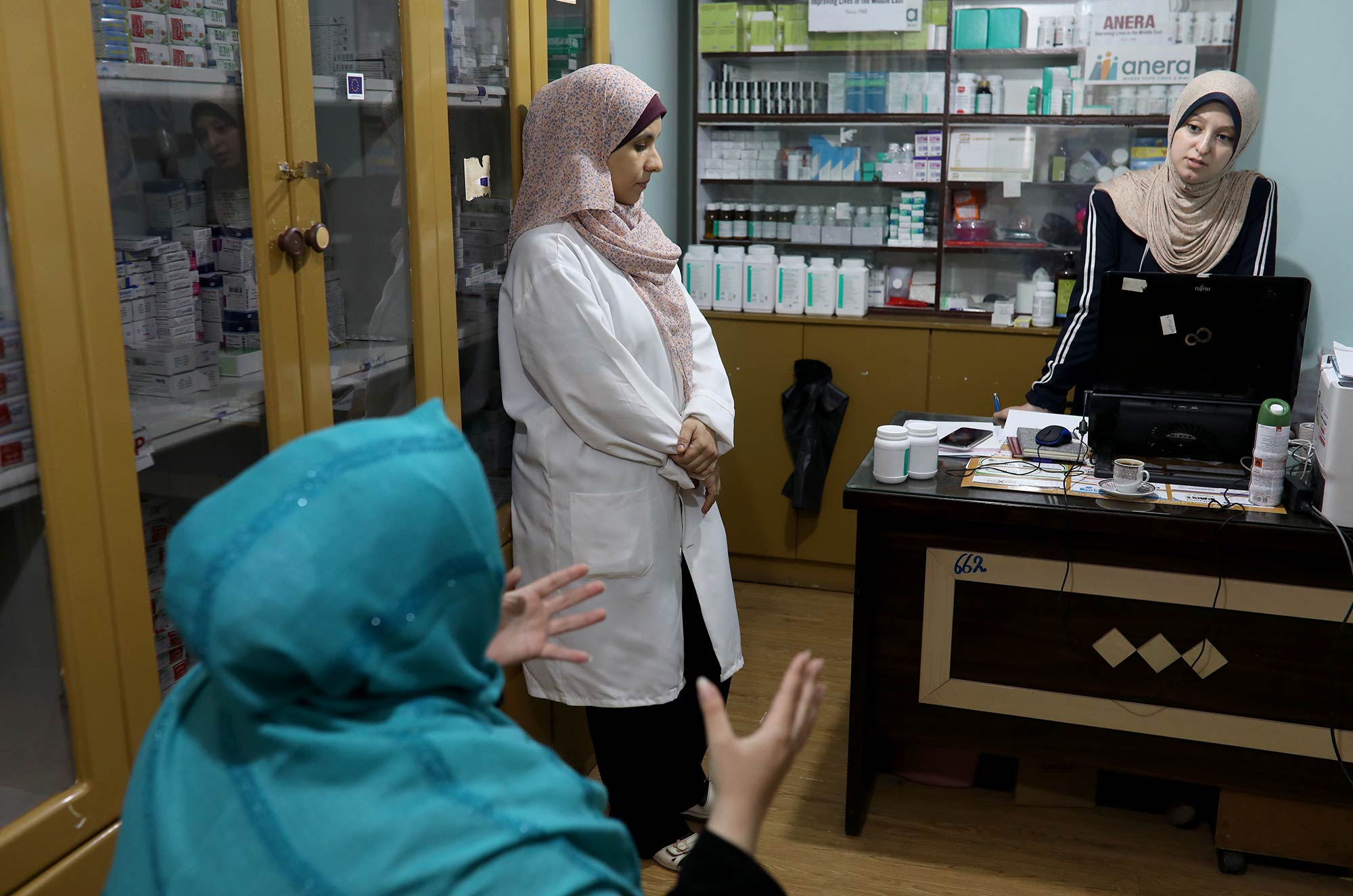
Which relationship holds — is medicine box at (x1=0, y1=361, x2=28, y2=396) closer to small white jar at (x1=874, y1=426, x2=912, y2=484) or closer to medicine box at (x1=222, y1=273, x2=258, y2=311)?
medicine box at (x1=222, y1=273, x2=258, y2=311)

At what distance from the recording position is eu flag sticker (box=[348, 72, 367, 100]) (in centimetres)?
192

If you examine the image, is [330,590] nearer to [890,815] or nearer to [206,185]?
[206,185]

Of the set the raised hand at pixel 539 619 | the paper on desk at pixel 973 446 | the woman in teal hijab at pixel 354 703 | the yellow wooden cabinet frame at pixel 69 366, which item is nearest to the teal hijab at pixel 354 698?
the woman in teal hijab at pixel 354 703

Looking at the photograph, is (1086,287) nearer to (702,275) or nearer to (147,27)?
(702,275)

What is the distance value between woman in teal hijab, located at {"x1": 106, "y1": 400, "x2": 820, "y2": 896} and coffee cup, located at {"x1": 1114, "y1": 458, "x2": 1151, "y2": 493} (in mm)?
1702

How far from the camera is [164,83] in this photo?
4.93 ft

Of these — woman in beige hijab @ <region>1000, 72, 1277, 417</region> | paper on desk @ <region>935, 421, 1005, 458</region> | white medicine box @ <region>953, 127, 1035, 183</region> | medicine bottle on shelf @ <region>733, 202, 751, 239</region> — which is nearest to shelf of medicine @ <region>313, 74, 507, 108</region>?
paper on desk @ <region>935, 421, 1005, 458</region>

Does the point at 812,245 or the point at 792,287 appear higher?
the point at 812,245

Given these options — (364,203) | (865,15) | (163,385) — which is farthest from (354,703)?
(865,15)

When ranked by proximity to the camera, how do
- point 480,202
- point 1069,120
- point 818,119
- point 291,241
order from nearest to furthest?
1. point 291,241
2. point 480,202
3. point 1069,120
4. point 818,119

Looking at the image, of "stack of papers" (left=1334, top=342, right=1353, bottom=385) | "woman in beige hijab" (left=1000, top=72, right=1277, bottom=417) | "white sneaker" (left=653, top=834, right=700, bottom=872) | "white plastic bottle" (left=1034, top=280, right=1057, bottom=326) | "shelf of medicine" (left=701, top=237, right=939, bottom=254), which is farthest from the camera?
"shelf of medicine" (left=701, top=237, right=939, bottom=254)

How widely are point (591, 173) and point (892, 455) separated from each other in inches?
36.1

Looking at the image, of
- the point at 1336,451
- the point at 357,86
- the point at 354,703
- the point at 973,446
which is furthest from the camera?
the point at 973,446

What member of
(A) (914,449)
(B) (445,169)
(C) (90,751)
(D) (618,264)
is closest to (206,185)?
(B) (445,169)
